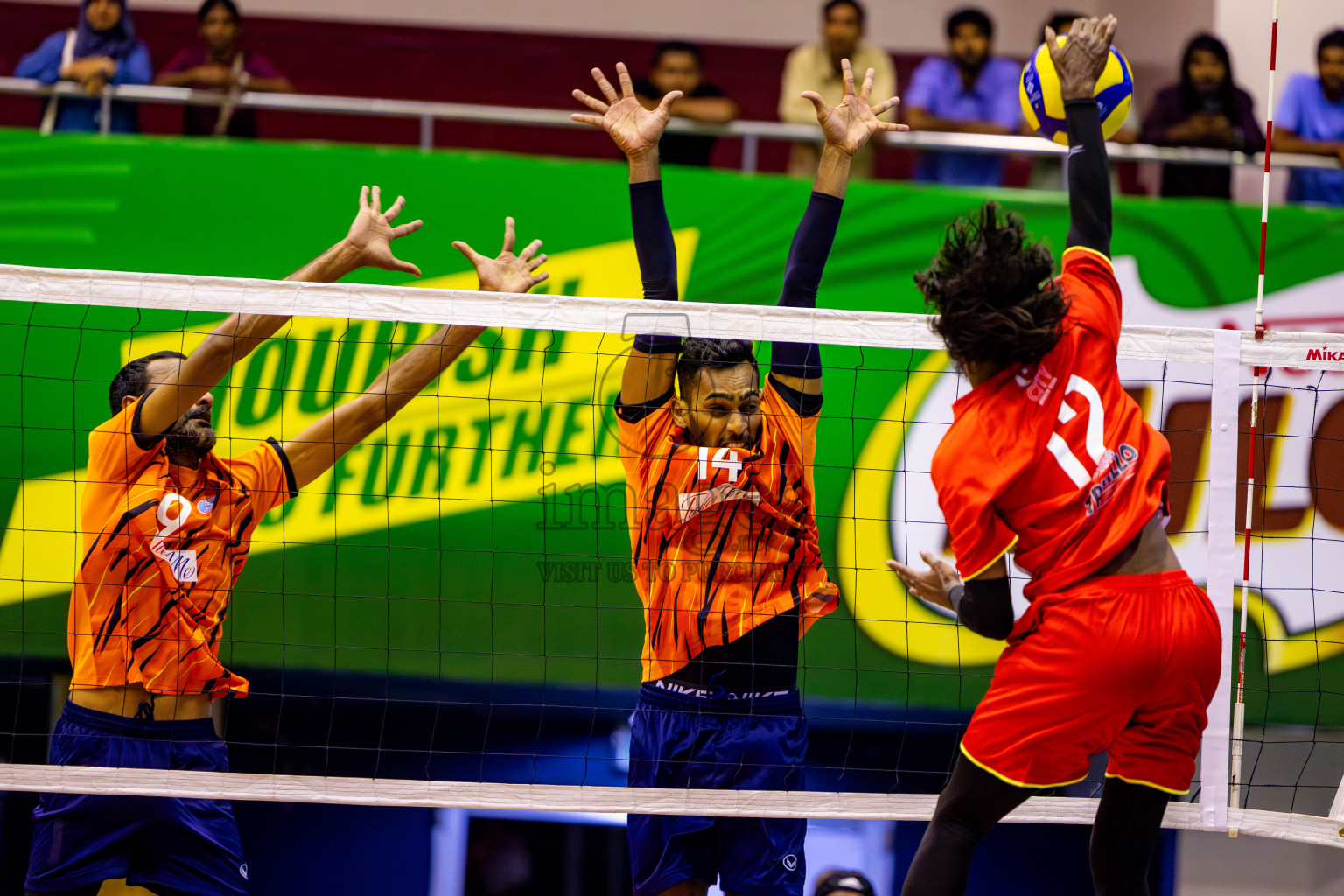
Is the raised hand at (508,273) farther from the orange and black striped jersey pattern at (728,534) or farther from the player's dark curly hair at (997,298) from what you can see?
the player's dark curly hair at (997,298)

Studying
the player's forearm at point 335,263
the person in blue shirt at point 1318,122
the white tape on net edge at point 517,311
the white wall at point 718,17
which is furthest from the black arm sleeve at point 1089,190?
the white wall at point 718,17

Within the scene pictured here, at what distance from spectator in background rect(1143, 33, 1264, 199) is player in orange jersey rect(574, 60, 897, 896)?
4.24 metres

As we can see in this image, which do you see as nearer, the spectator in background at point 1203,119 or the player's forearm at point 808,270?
the player's forearm at point 808,270

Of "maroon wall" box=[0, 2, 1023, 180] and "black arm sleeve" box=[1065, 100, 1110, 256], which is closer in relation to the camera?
"black arm sleeve" box=[1065, 100, 1110, 256]

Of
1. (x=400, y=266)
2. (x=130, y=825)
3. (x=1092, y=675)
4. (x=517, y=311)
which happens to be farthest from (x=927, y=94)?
(x=130, y=825)

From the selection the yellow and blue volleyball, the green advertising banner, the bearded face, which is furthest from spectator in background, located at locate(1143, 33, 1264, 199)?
the bearded face

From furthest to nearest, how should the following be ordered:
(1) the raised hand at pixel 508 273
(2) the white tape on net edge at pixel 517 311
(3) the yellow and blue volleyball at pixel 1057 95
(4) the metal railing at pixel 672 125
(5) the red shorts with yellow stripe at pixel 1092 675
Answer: (4) the metal railing at pixel 672 125 < (1) the raised hand at pixel 508 273 < (2) the white tape on net edge at pixel 517 311 < (3) the yellow and blue volleyball at pixel 1057 95 < (5) the red shorts with yellow stripe at pixel 1092 675

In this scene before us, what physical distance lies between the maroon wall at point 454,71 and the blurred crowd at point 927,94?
236 centimetres

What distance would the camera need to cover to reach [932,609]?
6820 millimetres

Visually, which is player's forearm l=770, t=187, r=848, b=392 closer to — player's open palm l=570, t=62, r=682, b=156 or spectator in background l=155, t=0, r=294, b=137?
player's open palm l=570, t=62, r=682, b=156

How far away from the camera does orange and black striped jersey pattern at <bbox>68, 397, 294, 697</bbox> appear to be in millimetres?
3977

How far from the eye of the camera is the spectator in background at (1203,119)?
735 centimetres

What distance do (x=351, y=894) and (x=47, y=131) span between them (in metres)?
5.06

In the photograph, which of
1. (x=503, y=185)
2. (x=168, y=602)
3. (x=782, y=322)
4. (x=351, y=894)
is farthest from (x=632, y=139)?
(x=351, y=894)
